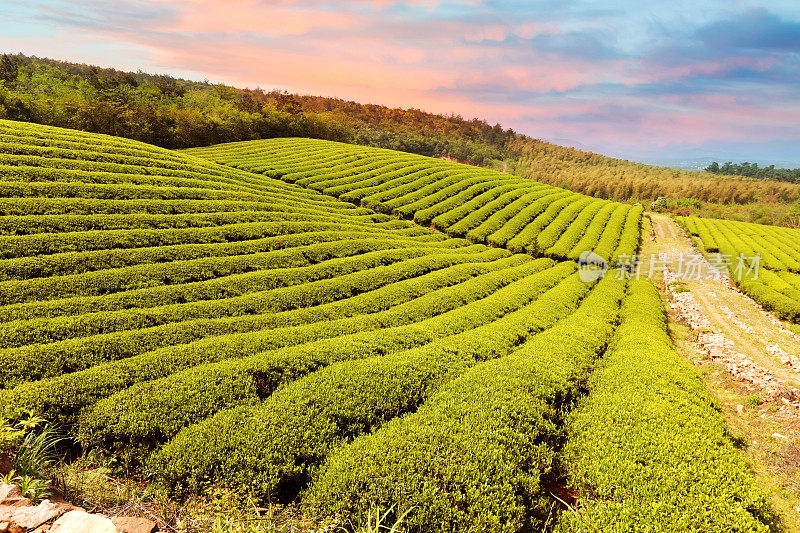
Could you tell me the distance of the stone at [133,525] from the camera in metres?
4.73

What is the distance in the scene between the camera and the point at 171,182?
2486 centimetres

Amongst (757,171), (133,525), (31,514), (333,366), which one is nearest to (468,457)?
(333,366)

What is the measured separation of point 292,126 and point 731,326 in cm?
7602

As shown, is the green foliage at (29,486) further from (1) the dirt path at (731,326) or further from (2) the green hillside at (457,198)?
(2) the green hillside at (457,198)

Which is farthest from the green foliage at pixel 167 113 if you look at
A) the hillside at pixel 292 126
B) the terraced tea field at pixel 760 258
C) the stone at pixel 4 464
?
the terraced tea field at pixel 760 258

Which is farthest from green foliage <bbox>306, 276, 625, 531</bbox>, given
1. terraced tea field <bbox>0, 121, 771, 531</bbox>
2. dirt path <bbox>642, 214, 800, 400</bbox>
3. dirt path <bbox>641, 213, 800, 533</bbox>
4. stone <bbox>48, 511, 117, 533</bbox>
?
dirt path <bbox>642, 214, 800, 400</bbox>

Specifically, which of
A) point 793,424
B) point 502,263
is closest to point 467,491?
point 793,424

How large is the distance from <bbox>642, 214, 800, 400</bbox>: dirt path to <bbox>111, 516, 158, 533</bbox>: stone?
773 inches

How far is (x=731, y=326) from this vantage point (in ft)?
67.4

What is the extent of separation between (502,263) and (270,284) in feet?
58.6

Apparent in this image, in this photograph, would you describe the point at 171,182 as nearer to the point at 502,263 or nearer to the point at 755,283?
the point at 502,263

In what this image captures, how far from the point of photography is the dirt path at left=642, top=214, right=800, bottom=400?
14321mm

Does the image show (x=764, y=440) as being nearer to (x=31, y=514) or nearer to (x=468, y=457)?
(x=468, y=457)

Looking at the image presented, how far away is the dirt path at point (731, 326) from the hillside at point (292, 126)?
2263 inches
